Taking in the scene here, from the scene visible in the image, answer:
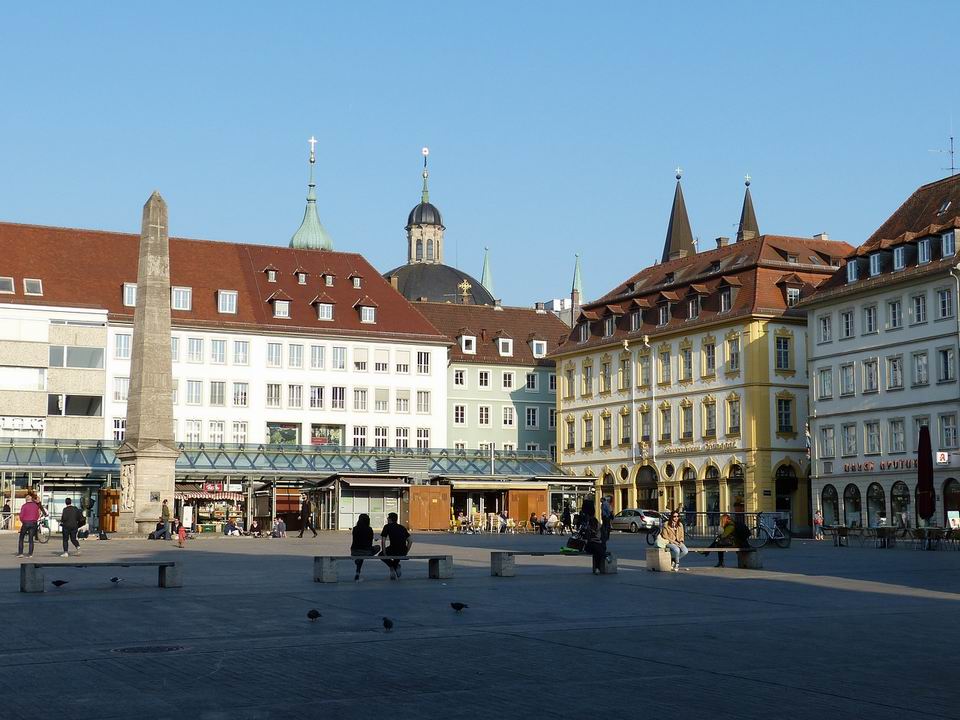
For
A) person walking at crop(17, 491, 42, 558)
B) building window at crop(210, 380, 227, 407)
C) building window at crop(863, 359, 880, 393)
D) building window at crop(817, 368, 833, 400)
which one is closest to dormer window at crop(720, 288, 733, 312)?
building window at crop(817, 368, 833, 400)

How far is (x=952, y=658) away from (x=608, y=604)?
7203 mm

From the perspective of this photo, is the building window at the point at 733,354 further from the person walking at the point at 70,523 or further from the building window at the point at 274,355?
the person walking at the point at 70,523

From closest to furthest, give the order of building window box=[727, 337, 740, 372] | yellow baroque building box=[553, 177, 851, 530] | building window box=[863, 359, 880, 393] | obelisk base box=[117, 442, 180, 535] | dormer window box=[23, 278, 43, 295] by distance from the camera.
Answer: obelisk base box=[117, 442, 180, 535], building window box=[863, 359, 880, 393], yellow baroque building box=[553, 177, 851, 530], building window box=[727, 337, 740, 372], dormer window box=[23, 278, 43, 295]

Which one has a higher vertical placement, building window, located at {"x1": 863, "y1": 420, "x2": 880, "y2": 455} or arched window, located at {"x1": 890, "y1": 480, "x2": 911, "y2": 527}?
building window, located at {"x1": 863, "y1": 420, "x2": 880, "y2": 455}

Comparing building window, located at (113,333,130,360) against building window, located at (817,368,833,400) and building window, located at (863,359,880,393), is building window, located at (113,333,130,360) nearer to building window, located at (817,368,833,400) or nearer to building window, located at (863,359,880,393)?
building window, located at (817,368,833,400)

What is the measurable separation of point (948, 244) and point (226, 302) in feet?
134

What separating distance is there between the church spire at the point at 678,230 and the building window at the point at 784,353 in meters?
41.2

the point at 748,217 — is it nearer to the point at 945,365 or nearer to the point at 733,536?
the point at 945,365

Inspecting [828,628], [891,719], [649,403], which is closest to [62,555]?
[828,628]

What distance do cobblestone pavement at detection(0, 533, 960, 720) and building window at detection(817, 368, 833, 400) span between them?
148 ft

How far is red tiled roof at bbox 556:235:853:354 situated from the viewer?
7588 centimetres

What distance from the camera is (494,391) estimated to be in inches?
3787

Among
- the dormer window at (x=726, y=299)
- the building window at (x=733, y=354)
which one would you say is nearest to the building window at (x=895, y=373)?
the building window at (x=733, y=354)

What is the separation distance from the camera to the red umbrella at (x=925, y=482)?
3300 cm
